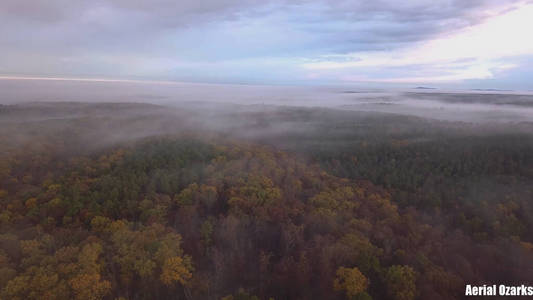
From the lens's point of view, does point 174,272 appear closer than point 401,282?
No

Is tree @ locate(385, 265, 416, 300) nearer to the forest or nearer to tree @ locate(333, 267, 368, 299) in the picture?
the forest

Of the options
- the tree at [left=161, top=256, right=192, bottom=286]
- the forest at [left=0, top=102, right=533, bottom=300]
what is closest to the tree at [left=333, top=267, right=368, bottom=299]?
the forest at [left=0, top=102, right=533, bottom=300]

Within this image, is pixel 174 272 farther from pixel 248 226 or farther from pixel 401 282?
pixel 401 282

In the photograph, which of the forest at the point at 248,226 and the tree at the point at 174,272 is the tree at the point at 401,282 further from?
the tree at the point at 174,272

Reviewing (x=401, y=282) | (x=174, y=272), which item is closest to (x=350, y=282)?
(x=401, y=282)

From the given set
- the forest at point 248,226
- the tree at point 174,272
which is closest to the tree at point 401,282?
the forest at point 248,226

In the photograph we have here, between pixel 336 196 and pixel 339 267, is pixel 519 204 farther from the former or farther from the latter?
pixel 339 267

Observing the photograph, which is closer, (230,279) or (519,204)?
(230,279)

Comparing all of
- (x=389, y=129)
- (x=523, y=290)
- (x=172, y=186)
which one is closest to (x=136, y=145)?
(x=172, y=186)
